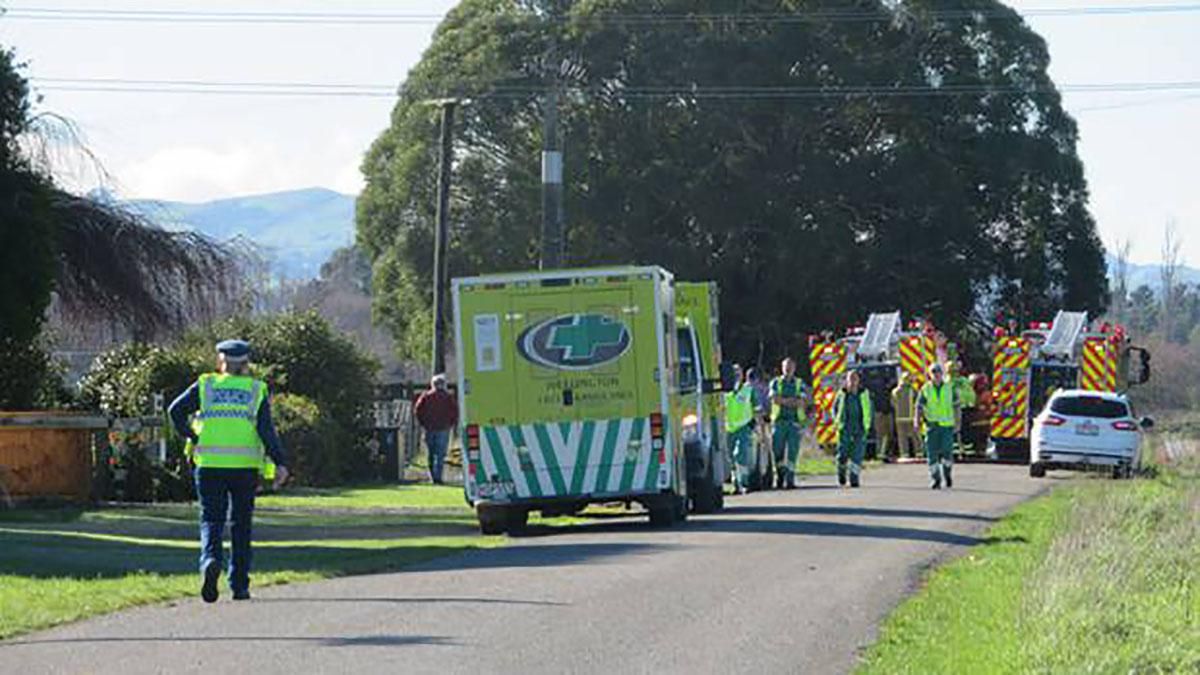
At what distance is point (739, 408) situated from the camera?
112ft

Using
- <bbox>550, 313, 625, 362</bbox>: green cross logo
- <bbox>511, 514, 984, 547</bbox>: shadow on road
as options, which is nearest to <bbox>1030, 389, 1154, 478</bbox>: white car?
<bbox>511, 514, 984, 547</bbox>: shadow on road

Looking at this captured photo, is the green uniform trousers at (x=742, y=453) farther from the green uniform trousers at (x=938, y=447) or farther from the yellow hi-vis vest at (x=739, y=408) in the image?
the green uniform trousers at (x=938, y=447)

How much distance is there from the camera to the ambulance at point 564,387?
25094mm

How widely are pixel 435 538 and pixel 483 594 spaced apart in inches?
299

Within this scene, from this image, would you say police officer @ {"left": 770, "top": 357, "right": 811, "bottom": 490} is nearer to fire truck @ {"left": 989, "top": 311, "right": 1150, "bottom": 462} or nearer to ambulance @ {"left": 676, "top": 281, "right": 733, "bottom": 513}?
ambulance @ {"left": 676, "top": 281, "right": 733, "bottom": 513}

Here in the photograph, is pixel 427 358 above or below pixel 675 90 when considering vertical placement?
below

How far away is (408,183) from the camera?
60.5 m

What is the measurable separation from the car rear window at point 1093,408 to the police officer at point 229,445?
2403cm

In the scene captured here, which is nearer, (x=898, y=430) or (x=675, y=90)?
(x=898, y=430)

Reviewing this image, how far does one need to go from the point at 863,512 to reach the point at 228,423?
1241cm

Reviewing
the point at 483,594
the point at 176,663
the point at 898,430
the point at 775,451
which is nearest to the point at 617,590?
the point at 483,594

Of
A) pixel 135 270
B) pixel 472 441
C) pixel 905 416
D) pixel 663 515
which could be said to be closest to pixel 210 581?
pixel 472 441

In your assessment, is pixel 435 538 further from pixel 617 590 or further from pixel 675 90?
pixel 675 90

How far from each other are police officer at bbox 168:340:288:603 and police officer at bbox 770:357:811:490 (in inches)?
672
